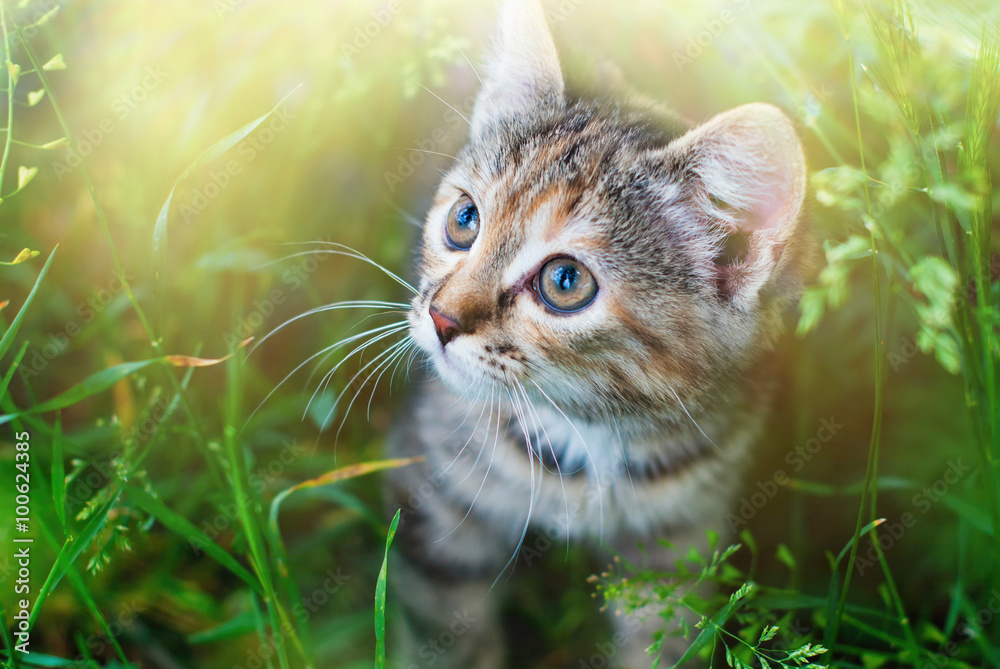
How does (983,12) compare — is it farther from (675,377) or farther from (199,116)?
(199,116)

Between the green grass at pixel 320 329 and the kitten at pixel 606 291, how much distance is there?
0.23m

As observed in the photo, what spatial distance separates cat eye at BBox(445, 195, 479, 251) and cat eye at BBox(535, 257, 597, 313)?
247 millimetres

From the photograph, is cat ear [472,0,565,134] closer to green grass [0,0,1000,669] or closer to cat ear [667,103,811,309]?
green grass [0,0,1000,669]

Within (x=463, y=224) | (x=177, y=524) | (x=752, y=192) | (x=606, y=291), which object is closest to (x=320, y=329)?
(x=463, y=224)

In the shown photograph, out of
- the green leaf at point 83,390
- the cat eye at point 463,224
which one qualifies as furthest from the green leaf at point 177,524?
the cat eye at point 463,224

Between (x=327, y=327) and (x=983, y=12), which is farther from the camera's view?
(x=327, y=327)

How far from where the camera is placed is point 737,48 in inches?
74.4

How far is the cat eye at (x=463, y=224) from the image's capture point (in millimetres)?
1404

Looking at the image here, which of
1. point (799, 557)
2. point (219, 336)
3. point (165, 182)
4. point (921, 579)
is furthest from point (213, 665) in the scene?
point (921, 579)

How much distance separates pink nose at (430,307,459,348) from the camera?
122 cm

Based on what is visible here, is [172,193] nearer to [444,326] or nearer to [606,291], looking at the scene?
[444,326]

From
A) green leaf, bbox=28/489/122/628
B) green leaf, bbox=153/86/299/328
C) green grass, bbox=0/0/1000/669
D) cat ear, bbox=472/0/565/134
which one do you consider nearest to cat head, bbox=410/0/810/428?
cat ear, bbox=472/0/565/134

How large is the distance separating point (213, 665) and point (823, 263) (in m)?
1.82

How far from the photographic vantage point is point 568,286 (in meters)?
1.23
